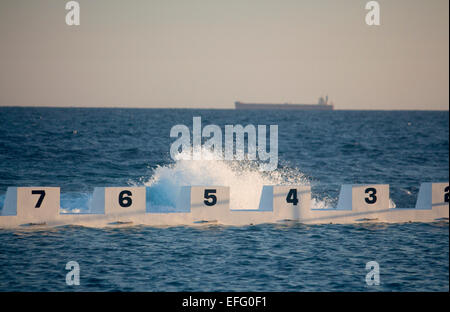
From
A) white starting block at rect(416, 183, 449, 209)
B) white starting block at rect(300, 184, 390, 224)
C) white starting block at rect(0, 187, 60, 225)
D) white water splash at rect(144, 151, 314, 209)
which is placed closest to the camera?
white starting block at rect(0, 187, 60, 225)

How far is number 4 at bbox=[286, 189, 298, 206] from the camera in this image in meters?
17.0

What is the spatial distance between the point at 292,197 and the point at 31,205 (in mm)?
6842

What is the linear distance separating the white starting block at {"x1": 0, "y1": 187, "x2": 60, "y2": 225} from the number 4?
20.0ft

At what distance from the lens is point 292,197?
16984mm

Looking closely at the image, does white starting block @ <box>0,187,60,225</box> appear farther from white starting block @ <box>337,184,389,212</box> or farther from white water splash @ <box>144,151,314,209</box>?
white starting block @ <box>337,184,389,212</box>

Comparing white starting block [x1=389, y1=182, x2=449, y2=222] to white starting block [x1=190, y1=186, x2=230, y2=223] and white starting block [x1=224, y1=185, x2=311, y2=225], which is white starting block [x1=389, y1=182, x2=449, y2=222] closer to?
white starting block [x1=224, y1=185, x2=311, y2=225]

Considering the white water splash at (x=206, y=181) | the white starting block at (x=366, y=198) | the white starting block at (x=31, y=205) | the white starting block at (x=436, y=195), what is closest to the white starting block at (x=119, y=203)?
the white starting block at (x=31, y=205)

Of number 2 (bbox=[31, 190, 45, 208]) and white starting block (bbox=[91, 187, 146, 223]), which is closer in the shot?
number 2 (bbox=[31, 190, 45, 208])

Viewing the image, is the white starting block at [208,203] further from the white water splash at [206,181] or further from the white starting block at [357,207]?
the white water splash at [206,181]

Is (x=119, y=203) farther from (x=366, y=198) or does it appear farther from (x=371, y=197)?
(x=371, y=197)

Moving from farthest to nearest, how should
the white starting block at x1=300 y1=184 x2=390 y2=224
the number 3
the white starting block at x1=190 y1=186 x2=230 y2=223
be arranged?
the number 3 → the white starting block at x1=300 y1=184 x2=390 y2=224 → the white starting block at x1=190 y1=186 x2=230 y2=223

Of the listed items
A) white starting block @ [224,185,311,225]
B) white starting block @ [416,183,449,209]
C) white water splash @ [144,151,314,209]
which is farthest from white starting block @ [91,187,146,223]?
white starting block @ [416,183,449,209]

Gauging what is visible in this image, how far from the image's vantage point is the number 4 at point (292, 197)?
17.0 metres
